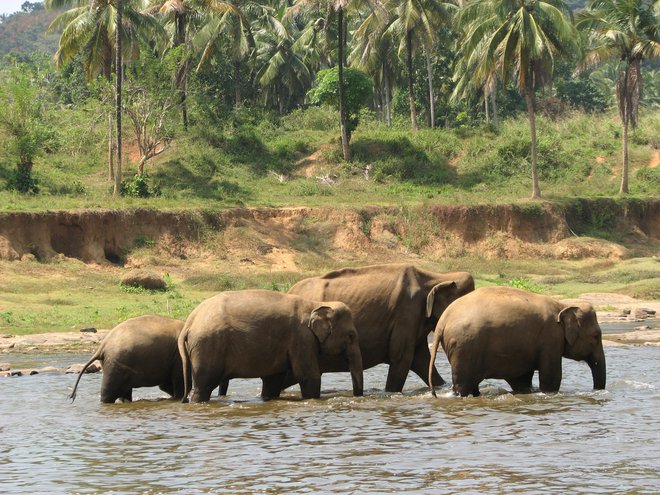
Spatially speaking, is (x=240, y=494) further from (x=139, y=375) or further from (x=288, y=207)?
(x=288, y=207)

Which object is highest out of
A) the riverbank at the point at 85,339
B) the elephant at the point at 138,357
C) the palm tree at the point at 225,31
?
the palm tree at the point at 225,31

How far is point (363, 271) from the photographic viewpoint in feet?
50.9

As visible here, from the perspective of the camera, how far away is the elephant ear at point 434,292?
15.2m

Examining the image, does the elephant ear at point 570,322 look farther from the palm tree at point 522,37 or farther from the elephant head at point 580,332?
the palm tree at point 522,37

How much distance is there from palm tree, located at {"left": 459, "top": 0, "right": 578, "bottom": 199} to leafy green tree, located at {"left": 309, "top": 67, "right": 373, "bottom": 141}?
286 inches

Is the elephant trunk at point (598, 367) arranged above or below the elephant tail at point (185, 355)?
below

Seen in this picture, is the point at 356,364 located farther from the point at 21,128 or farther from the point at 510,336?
the point at 21,128

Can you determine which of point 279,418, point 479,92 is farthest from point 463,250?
point 279,418

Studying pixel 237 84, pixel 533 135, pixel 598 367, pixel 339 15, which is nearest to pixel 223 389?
pixel 598 367

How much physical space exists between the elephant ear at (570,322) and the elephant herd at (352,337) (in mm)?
17

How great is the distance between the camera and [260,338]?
14234 mm

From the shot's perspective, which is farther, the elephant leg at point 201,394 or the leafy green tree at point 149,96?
the leafy green tree at point 149,96

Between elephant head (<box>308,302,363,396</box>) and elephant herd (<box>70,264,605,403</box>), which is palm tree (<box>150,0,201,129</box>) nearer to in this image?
elephant herd (<box>70,264,605,403</box>)

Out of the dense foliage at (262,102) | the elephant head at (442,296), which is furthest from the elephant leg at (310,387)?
the dense foliage at (262,102)
